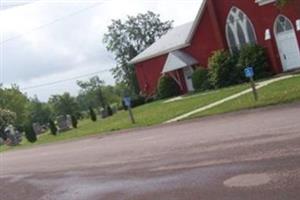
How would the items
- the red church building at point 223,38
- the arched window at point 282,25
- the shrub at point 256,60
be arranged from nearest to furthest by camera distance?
the arched window at point 282,25 < the red church building at point 223,38 < the shrub at point 256,60

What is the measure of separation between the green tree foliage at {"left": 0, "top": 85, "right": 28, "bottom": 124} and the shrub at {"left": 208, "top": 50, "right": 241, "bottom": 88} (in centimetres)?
5732

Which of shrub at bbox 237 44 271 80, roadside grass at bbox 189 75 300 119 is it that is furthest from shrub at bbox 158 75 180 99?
roadside grass at bbox 189 75 300 119

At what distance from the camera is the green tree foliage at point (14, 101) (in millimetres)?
93894

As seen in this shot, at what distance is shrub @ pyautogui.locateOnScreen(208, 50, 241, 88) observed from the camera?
39281 mm

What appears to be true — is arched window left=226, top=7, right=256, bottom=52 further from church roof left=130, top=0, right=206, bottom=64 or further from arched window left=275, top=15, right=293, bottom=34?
church roof left=130, top=0, right=206, bottom=64

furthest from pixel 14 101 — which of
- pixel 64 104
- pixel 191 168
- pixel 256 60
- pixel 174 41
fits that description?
pixel 191 168

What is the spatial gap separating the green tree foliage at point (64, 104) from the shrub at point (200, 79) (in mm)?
58386

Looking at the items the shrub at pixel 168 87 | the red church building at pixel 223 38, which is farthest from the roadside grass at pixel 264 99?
the shrub at pixel 168 87

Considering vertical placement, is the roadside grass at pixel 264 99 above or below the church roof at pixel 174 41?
below

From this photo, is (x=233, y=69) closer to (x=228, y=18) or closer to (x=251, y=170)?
(x=228, y=18)

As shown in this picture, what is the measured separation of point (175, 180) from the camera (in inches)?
443

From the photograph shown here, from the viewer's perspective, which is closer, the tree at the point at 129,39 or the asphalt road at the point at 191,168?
the asphalt road at the point at 191,168

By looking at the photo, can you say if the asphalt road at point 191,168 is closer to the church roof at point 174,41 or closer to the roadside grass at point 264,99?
the roadside grass at point 264,99

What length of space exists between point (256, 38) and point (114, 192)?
93.0 ft
